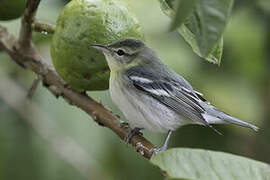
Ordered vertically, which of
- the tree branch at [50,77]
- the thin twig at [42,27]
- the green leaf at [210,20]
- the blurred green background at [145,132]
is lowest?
the blurred green background at [145,132]

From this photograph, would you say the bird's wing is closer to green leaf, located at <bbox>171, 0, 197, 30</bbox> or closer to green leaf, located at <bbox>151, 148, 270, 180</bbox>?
green leaf, located at <bbox>151, 148, 270, 180</bbox>

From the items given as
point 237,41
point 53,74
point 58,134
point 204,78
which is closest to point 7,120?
point 58,134

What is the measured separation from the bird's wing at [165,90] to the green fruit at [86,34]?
977 mm

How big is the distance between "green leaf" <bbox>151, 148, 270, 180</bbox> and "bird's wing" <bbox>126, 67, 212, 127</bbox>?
1.51 meters

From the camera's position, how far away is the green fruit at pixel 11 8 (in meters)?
2.53

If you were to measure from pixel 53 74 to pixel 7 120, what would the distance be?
1089mm

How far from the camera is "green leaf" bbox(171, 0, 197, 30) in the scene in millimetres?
1320

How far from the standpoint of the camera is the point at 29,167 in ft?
11.0

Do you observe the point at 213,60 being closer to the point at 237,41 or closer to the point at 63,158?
the point at 63,158

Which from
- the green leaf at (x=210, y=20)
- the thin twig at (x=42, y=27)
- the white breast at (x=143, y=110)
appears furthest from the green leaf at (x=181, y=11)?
the white breast at (x=143, y=110)

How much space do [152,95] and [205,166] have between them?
1710 mm

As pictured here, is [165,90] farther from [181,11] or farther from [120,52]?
[181,11]

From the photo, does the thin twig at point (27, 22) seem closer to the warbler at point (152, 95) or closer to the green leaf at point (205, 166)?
the warbler at point (152, 95)

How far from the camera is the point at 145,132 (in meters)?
3.62
